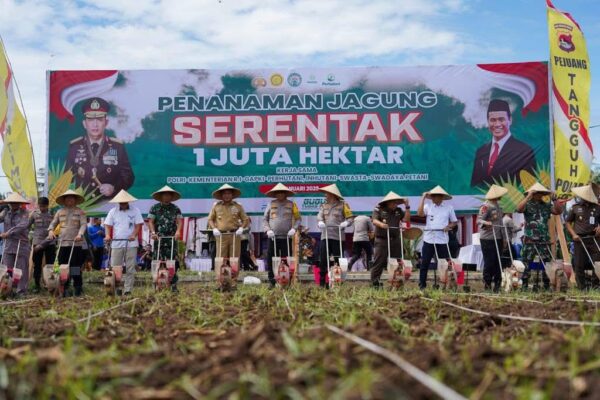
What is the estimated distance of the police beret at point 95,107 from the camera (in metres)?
14.3

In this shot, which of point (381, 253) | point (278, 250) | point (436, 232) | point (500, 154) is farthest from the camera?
point (500, 154)

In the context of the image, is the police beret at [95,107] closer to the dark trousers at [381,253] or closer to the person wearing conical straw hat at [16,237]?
the person wearing conical straw hat at [16,237]

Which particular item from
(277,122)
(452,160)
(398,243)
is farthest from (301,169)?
(398,243)

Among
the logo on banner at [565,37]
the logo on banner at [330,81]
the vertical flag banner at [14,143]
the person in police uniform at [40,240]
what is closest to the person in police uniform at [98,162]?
the vertical flag banner at [14,143]

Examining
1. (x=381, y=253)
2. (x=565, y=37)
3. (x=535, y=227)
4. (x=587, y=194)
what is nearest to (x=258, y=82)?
(x=381, y=253)

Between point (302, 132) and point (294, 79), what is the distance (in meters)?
1.14

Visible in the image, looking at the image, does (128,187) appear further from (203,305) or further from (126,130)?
(203,305)

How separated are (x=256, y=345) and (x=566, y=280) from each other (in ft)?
23.8

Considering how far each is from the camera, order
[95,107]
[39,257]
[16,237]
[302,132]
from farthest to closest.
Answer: [95,107] → [302,132] → [39,257] → [16,237]

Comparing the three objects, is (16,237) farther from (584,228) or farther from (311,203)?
Answer: (584,228)

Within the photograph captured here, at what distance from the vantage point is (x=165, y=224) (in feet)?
34.2

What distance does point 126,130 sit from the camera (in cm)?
1431

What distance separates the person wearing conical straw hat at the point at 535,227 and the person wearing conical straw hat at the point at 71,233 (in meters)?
6.43

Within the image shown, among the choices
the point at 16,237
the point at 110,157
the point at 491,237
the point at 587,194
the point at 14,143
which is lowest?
the point at 491,237
